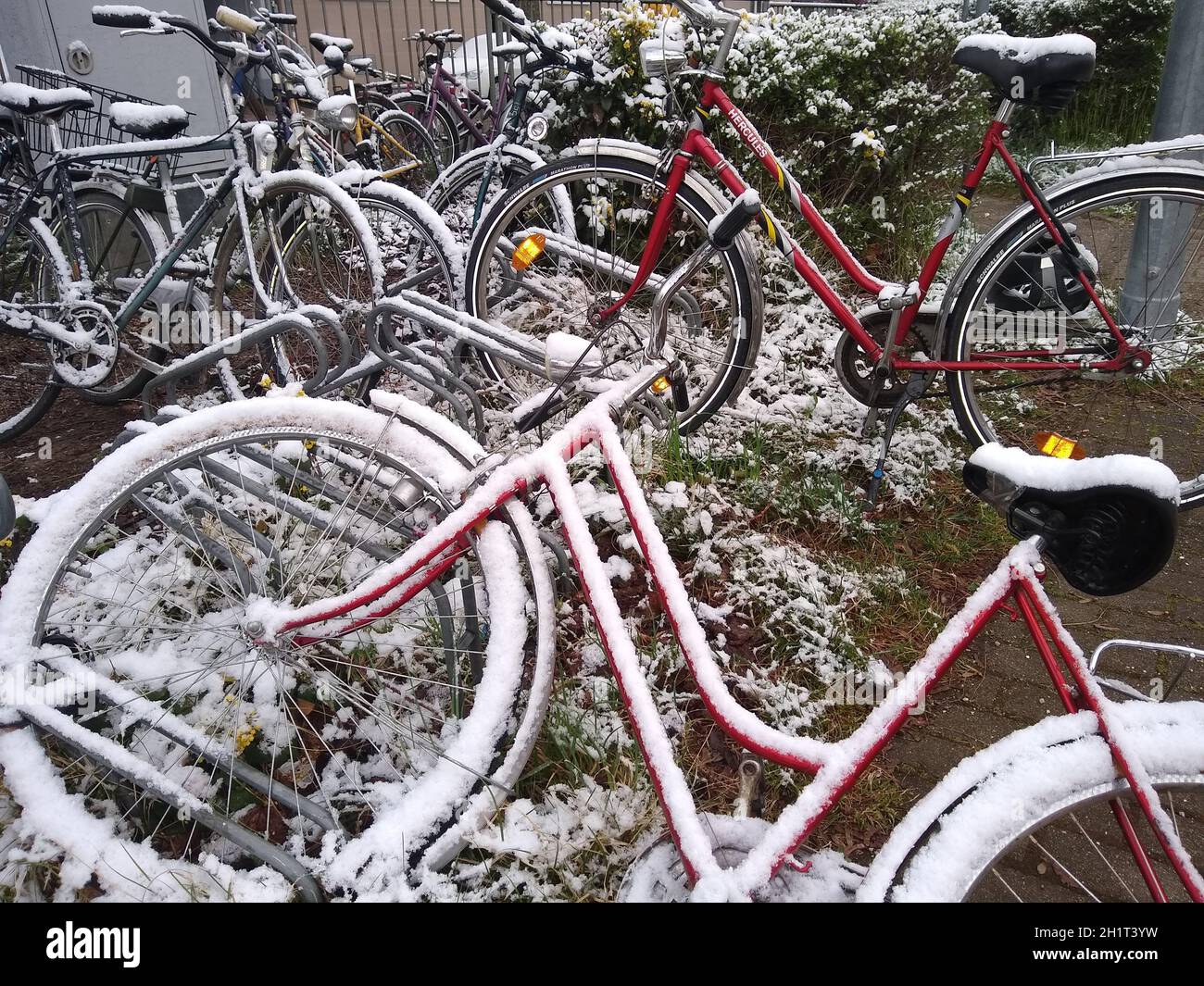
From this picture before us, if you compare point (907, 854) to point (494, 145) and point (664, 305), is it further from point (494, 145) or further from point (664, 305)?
point (494, 145)

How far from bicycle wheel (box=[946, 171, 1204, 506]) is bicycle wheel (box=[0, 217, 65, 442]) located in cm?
390

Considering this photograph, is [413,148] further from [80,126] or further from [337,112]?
[337,112]

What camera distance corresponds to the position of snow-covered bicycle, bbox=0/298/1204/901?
124 centimetres

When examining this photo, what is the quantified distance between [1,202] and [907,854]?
4.70 m

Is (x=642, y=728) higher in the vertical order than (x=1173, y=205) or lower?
lower

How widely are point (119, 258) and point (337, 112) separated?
170 cm

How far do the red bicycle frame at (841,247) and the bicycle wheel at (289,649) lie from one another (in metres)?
1.32

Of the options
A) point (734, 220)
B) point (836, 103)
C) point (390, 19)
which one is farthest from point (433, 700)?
point (390, 19)

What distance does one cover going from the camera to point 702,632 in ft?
5.15

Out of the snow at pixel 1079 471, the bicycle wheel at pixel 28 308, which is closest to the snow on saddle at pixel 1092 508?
the snow at pixel 1079 471

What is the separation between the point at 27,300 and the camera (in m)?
4.03

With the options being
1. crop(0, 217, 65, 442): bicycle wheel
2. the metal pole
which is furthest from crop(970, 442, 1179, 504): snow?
crop(0, 217, 65, 442): bicycle wheel

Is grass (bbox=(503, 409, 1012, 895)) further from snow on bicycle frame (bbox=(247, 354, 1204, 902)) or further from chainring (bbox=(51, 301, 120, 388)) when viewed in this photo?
chainring (bbox=(51, 301, 120, 388))
